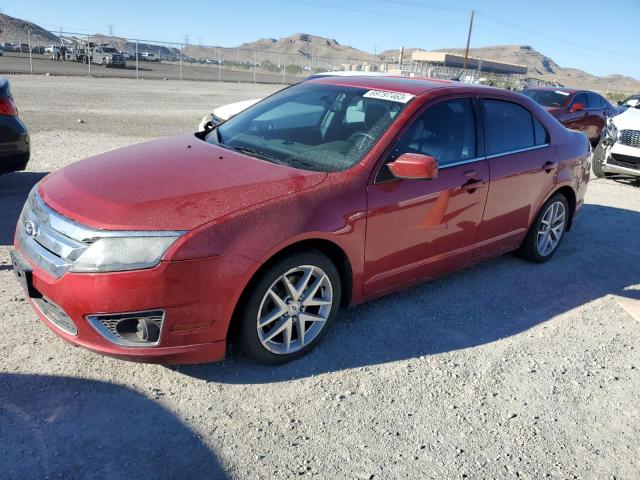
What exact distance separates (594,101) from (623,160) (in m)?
4.79

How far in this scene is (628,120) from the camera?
9.58m

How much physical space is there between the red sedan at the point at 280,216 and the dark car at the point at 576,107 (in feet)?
28.6

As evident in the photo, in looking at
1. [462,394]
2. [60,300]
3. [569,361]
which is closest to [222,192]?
[60,300]

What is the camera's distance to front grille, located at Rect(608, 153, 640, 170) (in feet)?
30.5

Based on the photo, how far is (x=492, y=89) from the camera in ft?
15.0

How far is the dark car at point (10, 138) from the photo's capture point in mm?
5461

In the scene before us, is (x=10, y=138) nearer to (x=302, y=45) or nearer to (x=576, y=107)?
(x=576, y=107)

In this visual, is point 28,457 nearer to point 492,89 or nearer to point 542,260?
point 492,89

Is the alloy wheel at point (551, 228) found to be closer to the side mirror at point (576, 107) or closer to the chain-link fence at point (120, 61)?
the side mirror at point (576, 107)

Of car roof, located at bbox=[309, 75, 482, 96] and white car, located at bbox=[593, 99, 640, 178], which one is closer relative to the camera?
car roof, located at bbox=[309, 75, 482, 96]

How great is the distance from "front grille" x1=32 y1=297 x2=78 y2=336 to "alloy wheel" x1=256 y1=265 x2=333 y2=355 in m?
0.98

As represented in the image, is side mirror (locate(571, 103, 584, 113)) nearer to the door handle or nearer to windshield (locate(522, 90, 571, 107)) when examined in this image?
windshield (locate(522, 90, 571, 107))

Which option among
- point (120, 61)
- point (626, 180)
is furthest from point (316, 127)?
point (120, 61)

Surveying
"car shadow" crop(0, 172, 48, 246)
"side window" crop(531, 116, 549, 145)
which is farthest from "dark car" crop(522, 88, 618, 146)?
"car shadow" crop(0, 172, 48, 246)
